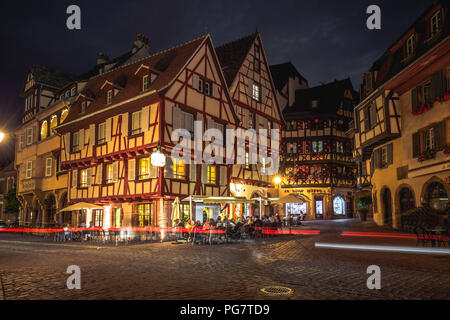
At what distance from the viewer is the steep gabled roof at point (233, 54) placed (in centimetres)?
2945

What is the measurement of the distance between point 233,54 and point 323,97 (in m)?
19.5

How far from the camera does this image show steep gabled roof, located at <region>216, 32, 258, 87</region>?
2945 centimetres

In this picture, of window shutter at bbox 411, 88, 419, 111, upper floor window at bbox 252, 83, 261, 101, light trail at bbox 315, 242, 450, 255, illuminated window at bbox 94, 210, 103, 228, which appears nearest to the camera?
light trail at bbox 315, 242, 450, 255

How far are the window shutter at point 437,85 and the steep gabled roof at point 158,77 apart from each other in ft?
44.0

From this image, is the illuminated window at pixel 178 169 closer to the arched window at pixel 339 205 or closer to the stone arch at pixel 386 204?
the stone arch at pixel 386 204

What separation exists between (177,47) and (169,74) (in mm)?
3933

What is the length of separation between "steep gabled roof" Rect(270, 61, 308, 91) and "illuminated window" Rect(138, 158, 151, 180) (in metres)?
28.3

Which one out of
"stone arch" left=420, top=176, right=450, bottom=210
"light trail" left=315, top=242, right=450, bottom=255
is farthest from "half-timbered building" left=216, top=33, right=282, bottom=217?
"light trail" left=315, top=242, right=450, bottom=255

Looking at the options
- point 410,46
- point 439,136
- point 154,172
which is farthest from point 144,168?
point 410,46

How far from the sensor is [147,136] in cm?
2242

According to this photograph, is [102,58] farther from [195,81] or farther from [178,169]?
[178,169]

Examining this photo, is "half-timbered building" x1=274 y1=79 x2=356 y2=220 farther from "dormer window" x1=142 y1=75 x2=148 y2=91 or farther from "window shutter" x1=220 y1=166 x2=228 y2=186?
"dormer window" x1=142 y1=75 x2=148 y2=91

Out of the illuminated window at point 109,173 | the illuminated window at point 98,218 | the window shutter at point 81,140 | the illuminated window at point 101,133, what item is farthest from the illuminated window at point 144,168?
the window shutter at point 81,140

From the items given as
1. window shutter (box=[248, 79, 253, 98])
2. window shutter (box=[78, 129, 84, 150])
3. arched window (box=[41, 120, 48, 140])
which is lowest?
window shutter (box=[78, 129, 84, 150])
